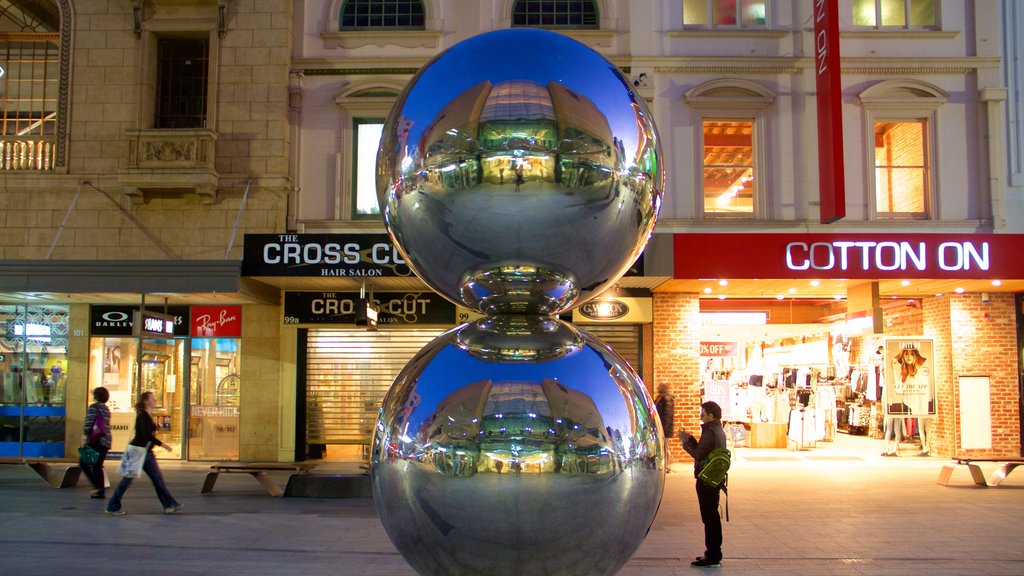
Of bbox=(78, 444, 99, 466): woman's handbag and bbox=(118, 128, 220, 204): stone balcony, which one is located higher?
bbox=(118, 128, 220, 204): stone balcony

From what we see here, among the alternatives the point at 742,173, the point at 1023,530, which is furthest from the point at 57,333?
the point at 1023,530

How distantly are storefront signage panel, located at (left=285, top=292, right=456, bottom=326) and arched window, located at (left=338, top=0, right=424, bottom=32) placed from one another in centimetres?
479

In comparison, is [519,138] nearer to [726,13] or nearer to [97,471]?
[97,471]

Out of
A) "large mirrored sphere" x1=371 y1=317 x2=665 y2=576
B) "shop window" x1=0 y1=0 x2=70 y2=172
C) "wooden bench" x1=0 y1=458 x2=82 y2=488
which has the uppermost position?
"shop window" x1=0 y1=0 x2=70 y2=172

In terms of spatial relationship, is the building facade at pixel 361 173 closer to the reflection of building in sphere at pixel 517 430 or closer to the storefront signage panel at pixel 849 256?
the storefront signage panel at pixel 849 256

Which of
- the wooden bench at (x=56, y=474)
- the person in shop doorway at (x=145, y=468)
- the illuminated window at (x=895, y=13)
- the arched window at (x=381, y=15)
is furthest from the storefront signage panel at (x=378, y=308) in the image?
the illuminated window at (x=895, y=13)

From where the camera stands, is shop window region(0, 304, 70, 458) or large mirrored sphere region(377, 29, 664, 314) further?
shop window region(0, 304, 70, 458)

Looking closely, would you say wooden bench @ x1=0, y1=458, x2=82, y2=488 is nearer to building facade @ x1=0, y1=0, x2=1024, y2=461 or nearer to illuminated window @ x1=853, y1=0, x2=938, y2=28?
building facade @ x1=0, y1=0, x2=1024, y2=461

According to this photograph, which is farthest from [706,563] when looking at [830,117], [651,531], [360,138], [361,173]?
[360,138]

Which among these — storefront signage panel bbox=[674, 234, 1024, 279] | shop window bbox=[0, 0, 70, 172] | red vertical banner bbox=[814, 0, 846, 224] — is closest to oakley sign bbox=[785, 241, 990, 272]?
storefront signage panel bbox=[674, 234, 1024, 279]

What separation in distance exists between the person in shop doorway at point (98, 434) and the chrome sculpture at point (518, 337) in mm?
10546

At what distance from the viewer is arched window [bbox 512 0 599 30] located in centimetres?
1594

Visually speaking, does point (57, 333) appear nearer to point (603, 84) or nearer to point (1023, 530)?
point (1023, 530)

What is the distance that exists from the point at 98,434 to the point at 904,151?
44.4 feet
